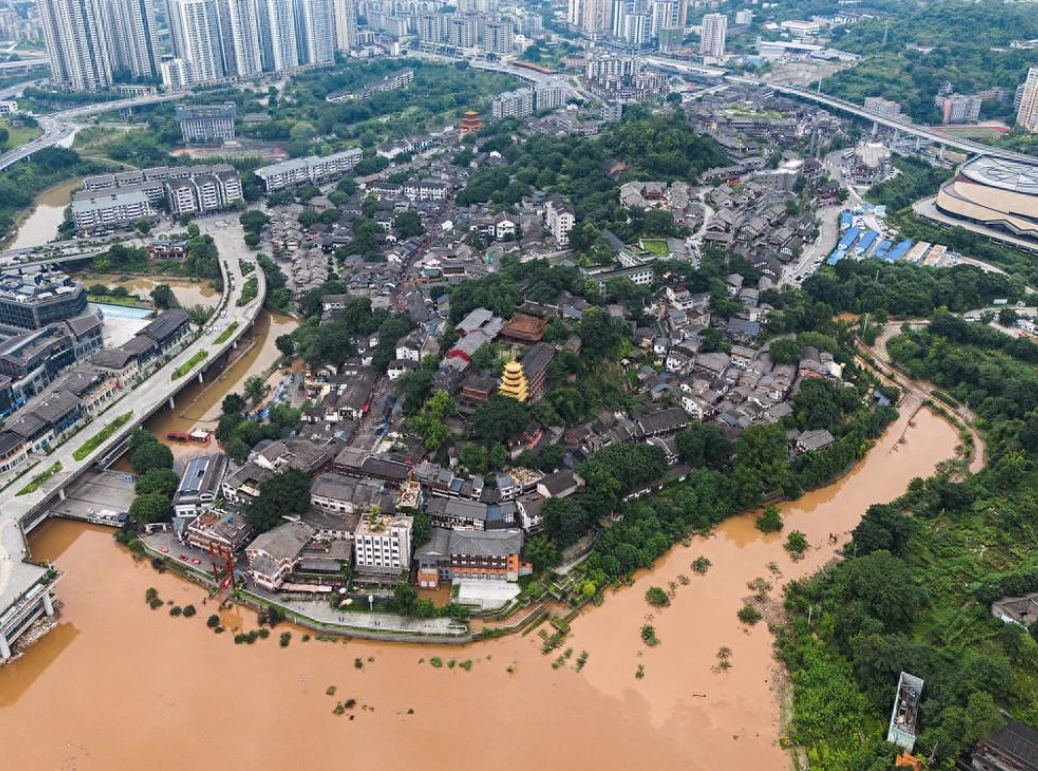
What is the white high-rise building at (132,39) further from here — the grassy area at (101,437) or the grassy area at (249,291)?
the grassy area at (101,437)

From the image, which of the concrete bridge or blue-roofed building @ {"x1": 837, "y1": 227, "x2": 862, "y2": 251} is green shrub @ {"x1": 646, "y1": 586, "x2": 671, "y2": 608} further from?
blue-roofed building @ {"x1": 837, "y1": 227, "x2": 862, "y2": 251}

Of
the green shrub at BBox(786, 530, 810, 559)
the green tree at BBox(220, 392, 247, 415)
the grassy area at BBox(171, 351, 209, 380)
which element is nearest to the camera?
the green shrub at BBox(786, 530, 810, 559)

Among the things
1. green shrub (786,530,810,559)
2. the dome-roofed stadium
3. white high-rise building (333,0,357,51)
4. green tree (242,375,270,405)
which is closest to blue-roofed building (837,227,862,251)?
the dome-roofed stadium

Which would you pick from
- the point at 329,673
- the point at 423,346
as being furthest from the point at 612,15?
the point at 329,673

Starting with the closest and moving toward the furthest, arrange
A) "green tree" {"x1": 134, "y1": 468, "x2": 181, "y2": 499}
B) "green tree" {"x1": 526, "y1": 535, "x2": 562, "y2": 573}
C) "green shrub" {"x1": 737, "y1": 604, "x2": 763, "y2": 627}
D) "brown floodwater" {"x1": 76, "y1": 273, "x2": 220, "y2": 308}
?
"green shrub" {"x1": 737, "y1": 604, "x2": 763, "y2": 627}
"green tree" {"x1": 526, "y1": 535, "x2": 562, "y2": 573}
"green tree" {"x1": 134, "y1": 468, "x2": 181, "y2": 499}
"brown floodwater" {"x1": 76, "y1": 273, "x2": 220, "y2": 308}

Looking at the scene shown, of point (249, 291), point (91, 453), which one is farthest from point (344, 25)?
point (91, 453)

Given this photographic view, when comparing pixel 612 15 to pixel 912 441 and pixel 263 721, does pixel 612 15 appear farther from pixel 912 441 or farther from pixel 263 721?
pixel 263 721

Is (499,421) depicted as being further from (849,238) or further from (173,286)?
(849,238)
